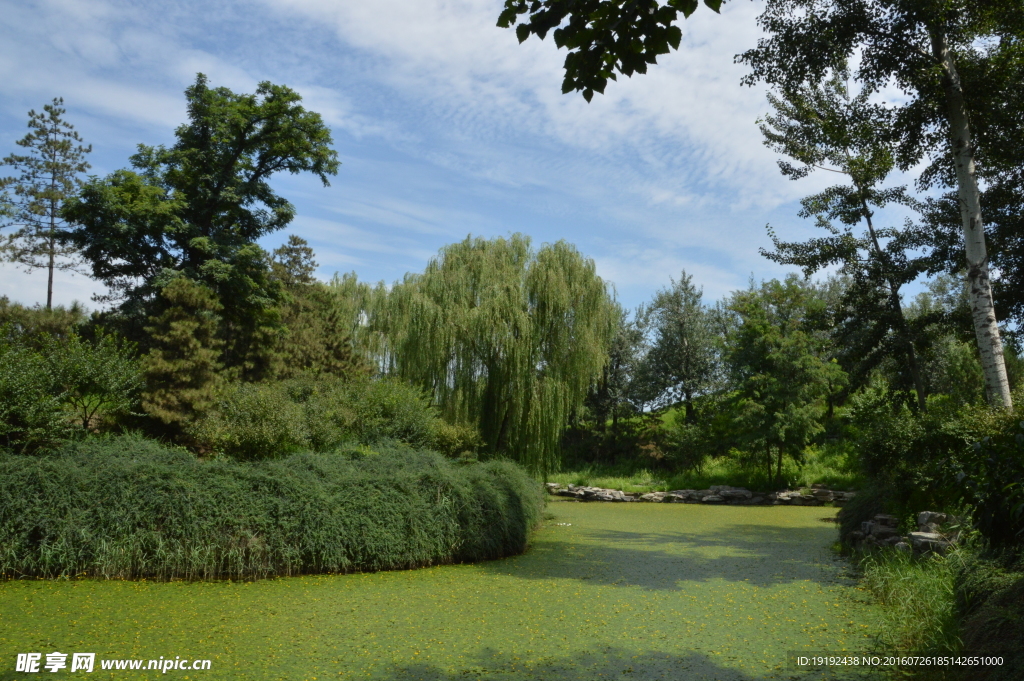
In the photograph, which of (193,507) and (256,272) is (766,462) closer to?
(256,272)

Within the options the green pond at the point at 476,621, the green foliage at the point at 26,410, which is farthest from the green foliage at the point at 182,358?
the green pond at the point at 476,621

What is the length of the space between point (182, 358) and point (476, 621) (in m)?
13.9

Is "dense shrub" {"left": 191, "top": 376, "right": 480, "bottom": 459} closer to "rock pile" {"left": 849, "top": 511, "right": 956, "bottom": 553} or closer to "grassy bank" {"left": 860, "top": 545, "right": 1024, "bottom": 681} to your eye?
"rock pile" {"left": 849, "top": 511, "right": 956, "bottom": 553}

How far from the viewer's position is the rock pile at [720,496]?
1988cm

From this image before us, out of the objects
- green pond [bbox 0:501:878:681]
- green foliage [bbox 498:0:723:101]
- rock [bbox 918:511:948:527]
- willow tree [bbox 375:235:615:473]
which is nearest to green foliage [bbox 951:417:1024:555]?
green pond [bbox 0:501:878:681]

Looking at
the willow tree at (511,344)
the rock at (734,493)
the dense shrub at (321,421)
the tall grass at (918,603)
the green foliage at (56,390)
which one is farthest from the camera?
the rock at (734,493)

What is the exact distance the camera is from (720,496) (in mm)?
21156

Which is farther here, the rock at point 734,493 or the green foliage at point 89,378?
the rock at point 734,493

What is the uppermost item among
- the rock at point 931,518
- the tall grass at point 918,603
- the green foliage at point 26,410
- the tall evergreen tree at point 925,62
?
the tall evergreen tree at point 925,62

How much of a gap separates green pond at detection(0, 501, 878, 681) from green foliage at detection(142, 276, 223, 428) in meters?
9.88

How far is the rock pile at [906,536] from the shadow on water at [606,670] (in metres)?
3.01

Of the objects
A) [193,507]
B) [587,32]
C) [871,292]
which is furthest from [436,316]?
[587,32]

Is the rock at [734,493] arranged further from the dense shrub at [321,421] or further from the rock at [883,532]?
the rock at [883,532]

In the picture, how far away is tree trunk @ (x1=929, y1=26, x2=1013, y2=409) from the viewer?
830 centimetres
